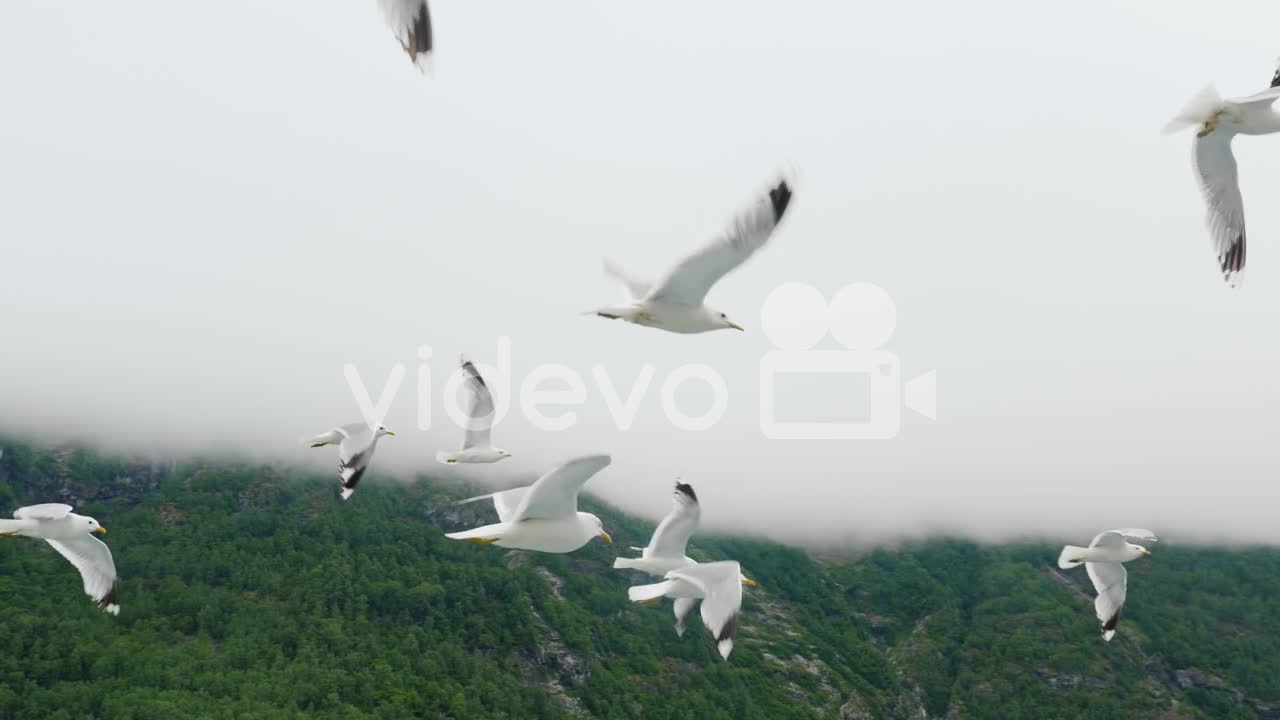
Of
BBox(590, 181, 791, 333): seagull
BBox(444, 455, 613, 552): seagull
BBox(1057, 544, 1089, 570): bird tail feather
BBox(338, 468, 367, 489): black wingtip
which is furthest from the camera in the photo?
BBox(1057, 544, 1089, 570): bird tail feather

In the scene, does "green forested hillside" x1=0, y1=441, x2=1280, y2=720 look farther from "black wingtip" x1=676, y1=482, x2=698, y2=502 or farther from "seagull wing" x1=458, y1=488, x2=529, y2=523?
"black wingtip" x1=676, y1=482, x2=698, y2=502

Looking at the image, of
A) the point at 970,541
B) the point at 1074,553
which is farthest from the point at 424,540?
the point at 1074,553

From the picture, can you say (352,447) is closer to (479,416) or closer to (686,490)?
(479,416)

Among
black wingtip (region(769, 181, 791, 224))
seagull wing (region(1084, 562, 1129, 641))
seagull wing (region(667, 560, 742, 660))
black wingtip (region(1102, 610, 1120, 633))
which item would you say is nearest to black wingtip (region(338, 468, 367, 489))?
seagull wing (region(667, 560, 742, 660))

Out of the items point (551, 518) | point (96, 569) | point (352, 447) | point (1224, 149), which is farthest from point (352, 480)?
point (1224, 149)

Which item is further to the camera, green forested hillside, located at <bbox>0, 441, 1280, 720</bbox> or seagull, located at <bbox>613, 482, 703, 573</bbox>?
green forested hillside, located at <bbox>0, 441, 1280, 720</bbox>

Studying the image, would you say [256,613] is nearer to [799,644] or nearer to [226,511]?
[226,511]

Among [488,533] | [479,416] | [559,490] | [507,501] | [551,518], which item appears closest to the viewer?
[559,490]
